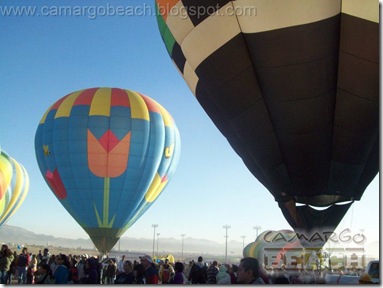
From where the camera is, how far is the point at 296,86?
6328 millimetres

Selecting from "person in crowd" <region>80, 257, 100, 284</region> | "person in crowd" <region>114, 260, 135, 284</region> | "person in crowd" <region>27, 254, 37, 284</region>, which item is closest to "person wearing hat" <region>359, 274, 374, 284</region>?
"person in crowd" <region>114, 260, 135, 284</region>

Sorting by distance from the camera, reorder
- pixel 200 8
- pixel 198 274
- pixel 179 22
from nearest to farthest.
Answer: pixel 200 8, pixel 179 22, pixel 198 274

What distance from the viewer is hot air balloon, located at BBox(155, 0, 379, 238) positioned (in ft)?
19.5

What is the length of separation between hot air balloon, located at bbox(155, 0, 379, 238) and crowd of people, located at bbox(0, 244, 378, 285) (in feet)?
4.82

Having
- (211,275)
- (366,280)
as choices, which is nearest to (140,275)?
(211,275)

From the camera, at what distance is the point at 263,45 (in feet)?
20.4

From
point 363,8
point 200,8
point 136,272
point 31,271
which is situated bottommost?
point 31,271

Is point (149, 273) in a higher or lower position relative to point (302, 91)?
lower

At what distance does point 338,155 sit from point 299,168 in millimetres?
599

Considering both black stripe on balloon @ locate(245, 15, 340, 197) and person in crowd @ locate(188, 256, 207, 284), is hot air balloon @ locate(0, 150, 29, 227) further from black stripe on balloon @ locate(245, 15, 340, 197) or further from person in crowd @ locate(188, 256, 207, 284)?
black stripe on balloon @ locate(245, 15, 340, 197)

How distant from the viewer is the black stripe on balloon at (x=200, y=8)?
6.32m

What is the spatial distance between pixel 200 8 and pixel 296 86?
164 centimetres

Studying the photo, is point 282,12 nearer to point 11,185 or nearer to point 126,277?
point 126,277

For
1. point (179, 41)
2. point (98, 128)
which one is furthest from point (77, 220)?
point (179, 41)
